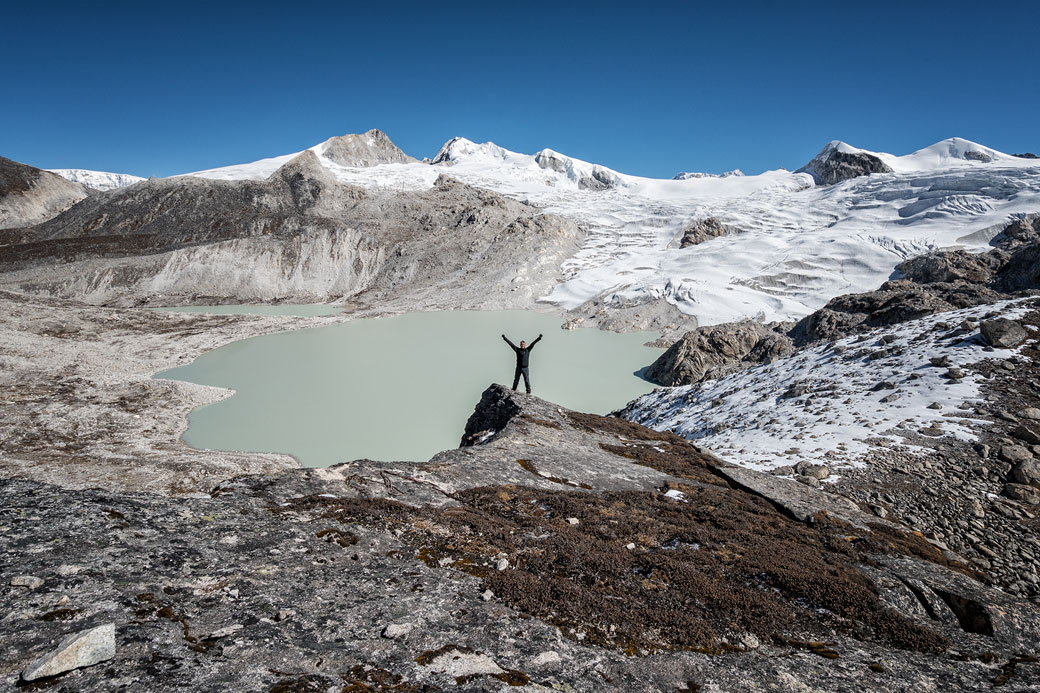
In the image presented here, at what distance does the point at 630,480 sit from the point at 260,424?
19.3 metres

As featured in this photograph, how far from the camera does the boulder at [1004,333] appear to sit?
43.2 ft

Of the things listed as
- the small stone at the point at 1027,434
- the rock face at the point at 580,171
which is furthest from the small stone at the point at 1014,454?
the rock face at the point at 580,171

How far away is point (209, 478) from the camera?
16078 millimetres

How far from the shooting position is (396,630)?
135 inches

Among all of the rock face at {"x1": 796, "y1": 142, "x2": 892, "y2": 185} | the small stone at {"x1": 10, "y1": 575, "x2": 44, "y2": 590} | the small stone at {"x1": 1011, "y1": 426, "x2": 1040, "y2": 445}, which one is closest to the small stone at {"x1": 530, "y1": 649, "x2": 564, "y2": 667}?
the small stone at {"x1": 10, "y1": 575, "x2": 44, "y2": 590}

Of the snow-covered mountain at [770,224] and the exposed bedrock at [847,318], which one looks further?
the snow-covered mountain at [770,224]

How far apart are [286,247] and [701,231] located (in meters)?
60.9

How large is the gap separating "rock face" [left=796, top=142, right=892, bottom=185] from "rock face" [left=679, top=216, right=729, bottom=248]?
53151 millimetres

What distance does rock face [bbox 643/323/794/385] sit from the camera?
28.2 metres

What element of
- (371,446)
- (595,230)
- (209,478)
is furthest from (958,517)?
(595,230)

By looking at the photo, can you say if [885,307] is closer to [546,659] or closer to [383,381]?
[383,381]

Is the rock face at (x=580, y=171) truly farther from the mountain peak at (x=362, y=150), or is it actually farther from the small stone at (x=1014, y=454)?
the small stone at (x=1014, y=454)

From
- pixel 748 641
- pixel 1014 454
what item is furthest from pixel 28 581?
pixel 1014 454

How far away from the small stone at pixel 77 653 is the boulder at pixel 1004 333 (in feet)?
59.8
